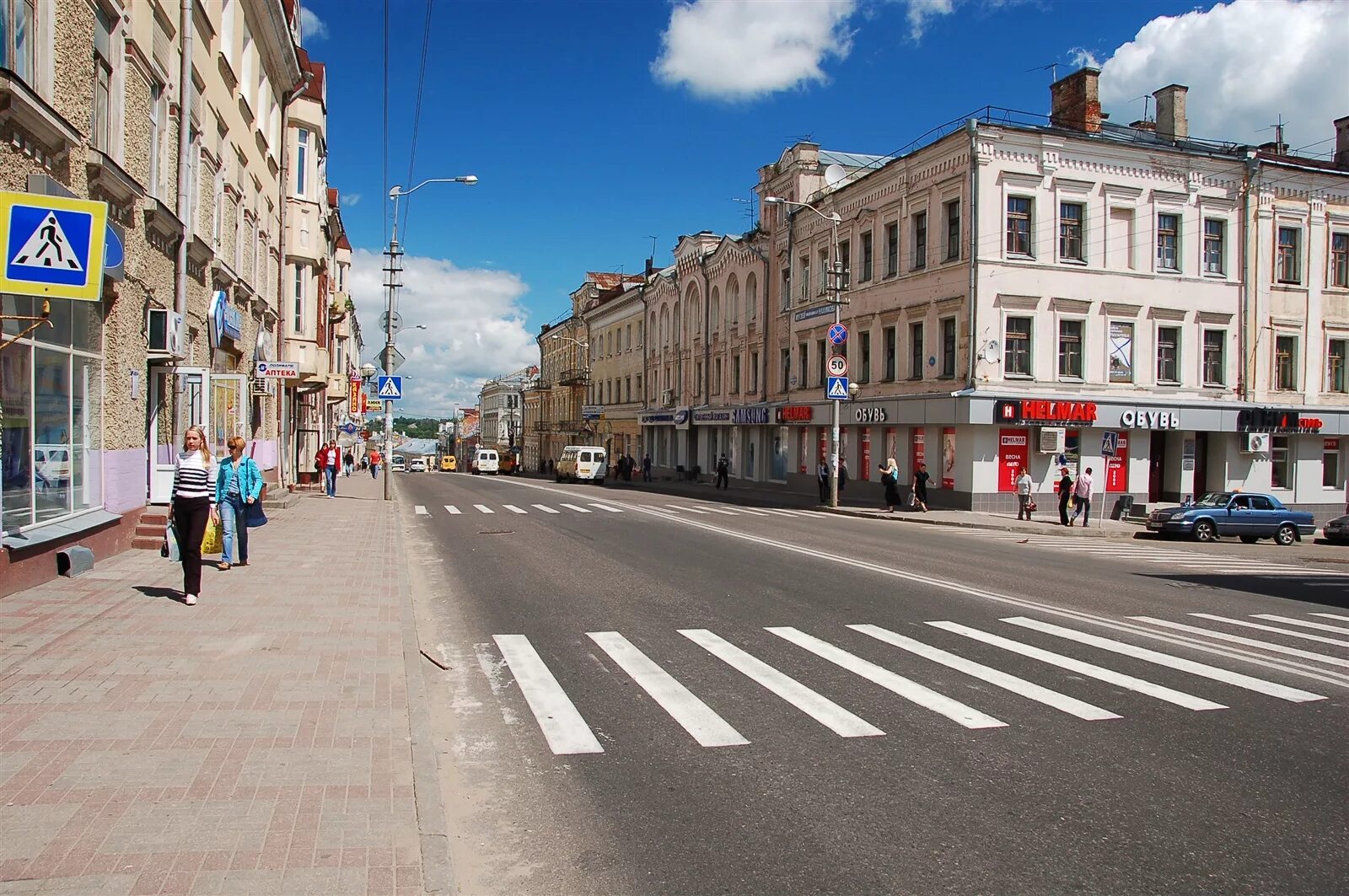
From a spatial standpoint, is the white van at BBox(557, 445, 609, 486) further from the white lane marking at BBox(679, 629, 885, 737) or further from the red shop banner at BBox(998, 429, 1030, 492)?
the white lane marking at BBox(679, 629, 885, 737)

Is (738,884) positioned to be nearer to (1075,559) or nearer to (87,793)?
(87,793)

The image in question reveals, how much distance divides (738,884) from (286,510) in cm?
2036

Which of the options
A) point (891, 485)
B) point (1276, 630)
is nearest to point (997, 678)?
point (1276, 630)

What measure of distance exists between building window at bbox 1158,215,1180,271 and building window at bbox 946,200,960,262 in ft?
22.8

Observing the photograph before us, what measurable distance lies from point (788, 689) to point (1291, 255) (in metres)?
33.8

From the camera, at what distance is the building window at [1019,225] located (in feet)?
96.4

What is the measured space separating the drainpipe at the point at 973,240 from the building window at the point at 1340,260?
14.4 m

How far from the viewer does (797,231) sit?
4003cm

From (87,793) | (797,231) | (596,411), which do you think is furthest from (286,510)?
(596,411)

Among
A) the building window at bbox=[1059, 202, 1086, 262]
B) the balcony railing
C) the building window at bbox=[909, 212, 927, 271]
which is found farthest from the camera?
the balcony railing

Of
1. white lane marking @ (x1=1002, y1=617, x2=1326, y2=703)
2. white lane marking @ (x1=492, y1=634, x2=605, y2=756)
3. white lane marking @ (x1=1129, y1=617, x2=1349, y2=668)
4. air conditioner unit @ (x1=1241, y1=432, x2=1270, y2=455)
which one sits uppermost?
air conditioner unit @ (x1=1241, y1=432, x2=1270, y2=455)

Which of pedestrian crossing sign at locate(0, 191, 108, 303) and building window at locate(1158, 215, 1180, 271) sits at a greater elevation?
building window at locate(1158, 215, 1180, 271)

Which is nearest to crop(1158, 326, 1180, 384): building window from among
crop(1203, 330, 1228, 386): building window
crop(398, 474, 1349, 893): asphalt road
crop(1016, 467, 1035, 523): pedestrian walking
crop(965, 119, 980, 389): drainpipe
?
crop(1203, 330, 1228, 386): building window

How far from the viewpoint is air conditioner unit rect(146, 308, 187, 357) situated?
1341cm
